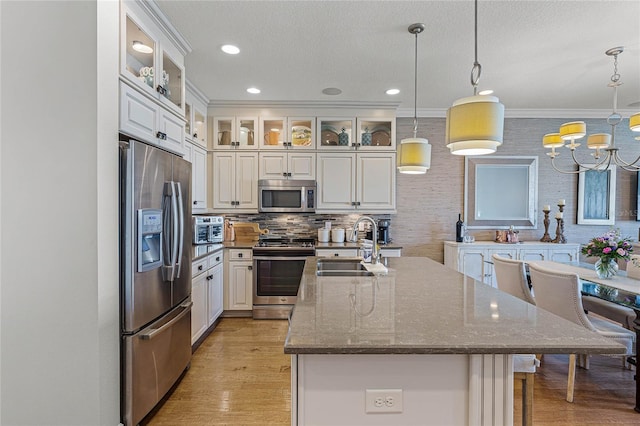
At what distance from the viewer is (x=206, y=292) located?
3186mm

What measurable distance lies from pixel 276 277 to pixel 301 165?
4.76ft

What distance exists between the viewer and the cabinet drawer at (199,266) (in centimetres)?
281

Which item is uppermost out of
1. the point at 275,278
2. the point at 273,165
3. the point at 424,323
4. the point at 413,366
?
the point at 273,165

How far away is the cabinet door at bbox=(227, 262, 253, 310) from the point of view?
381cm

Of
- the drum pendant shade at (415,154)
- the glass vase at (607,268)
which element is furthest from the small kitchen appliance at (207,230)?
the glass vase at (607,268)

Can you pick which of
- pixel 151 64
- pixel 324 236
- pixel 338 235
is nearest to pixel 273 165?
pixel 324 236

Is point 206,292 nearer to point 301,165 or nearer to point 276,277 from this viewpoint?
point 276,277

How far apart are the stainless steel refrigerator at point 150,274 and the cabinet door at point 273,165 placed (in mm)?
1728

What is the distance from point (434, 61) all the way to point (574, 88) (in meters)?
1.93

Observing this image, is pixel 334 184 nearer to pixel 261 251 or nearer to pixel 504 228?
pixel 261 251

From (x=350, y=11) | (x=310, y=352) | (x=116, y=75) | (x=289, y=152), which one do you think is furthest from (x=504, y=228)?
(x=116, y=75)

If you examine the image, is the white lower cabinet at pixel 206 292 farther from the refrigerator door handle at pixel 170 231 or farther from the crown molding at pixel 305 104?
the crown molding at pixel 305 104

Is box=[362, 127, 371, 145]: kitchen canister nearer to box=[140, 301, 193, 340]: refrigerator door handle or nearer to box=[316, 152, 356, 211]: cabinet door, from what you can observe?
box=[316, 152, 356, 211]: cabinet door

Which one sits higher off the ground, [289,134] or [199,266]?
[289,134]
